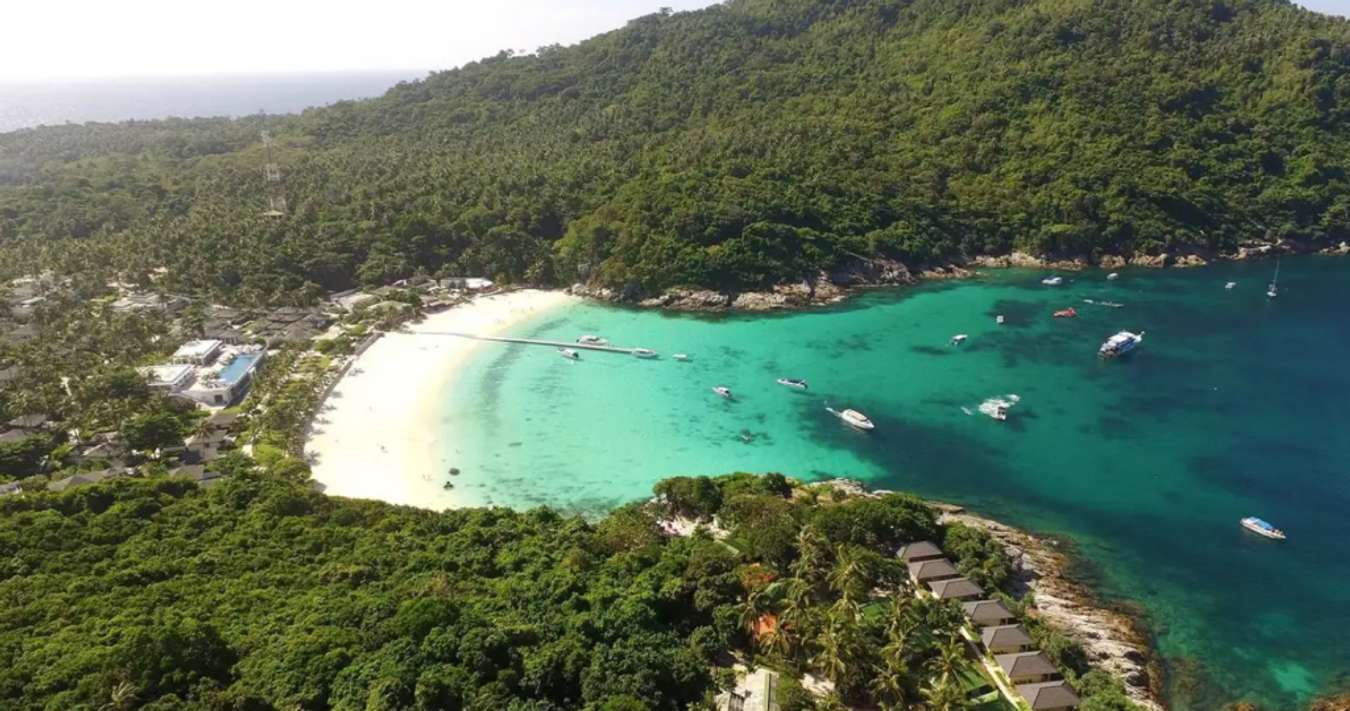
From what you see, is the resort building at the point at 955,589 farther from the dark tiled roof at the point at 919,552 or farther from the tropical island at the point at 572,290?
the dark tiled roof at the point at 919,552

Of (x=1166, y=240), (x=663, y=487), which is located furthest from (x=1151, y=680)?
(x=1166, y=240)

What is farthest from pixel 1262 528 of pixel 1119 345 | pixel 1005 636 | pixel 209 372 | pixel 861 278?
pixel 209 372

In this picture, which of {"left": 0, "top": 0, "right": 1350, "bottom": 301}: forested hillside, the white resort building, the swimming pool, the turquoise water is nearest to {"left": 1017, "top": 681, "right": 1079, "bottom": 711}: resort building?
the turquoise water

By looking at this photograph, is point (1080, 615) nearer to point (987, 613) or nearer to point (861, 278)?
point (987, 613)

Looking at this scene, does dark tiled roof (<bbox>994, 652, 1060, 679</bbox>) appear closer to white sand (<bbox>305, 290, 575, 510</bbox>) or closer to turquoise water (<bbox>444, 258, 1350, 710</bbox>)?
turquoise water (<bbox>444, 258, 1350, 710</bbox>)

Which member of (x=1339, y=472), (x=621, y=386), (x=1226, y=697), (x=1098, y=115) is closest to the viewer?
(x=1226, y=697)

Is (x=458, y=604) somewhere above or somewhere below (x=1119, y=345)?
below

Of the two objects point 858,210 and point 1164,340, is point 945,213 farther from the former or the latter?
point 1164,340
